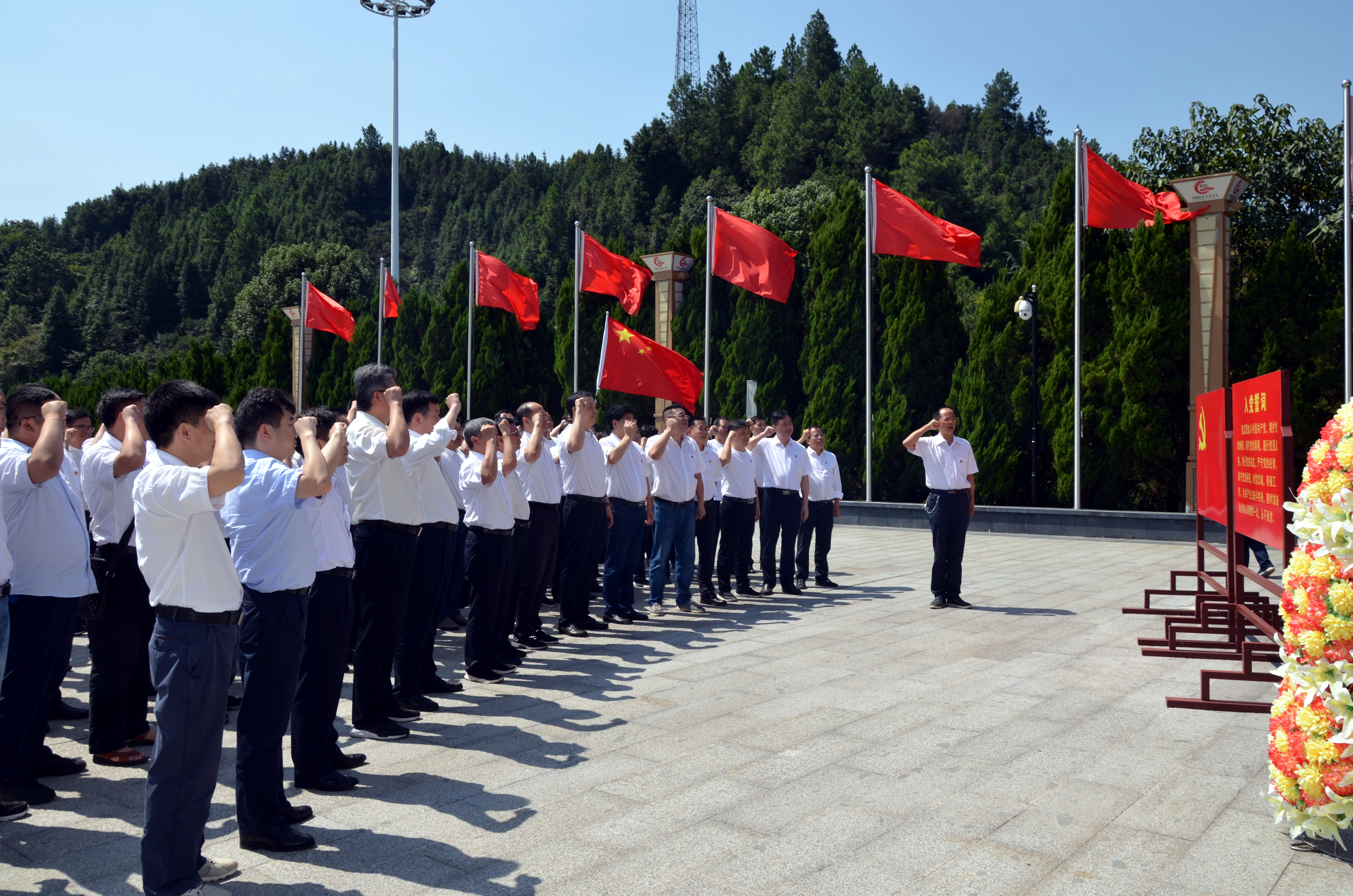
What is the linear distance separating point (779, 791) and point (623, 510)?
4477mm

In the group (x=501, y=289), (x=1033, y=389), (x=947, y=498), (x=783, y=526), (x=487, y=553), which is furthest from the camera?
(x=501, y=289)

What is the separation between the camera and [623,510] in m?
8.56

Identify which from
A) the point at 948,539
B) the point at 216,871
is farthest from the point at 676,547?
the point at 216,871

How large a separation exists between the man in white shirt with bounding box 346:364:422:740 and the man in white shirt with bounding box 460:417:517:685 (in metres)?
1.16

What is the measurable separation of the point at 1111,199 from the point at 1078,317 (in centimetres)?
212

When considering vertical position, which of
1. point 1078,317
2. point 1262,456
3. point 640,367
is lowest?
point 1262,456

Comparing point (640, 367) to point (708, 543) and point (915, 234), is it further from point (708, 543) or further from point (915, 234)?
point (915, 234)

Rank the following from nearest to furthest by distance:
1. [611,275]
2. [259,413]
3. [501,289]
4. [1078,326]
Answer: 1. [259,413]
2. [1078,326]
3. [611,275]
4. [501,289]

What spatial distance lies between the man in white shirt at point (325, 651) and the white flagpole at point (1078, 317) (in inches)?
557

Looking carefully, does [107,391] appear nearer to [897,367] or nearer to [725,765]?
[725,765]

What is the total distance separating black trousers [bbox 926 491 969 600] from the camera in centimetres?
937

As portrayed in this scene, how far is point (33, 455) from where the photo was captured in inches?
165

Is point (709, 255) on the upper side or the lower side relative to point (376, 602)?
upper

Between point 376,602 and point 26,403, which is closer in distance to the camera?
point 26,403
